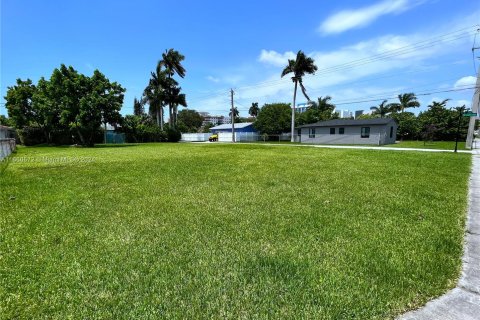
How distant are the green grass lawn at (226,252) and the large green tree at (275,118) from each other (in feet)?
135

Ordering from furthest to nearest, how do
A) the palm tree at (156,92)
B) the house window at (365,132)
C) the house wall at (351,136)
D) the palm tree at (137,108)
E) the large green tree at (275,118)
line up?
the palm tree at (137,108) → the large green tree at (275,118) → the palm tree at (156,92) → the house window at (365,132) → the house wall at (351,136)

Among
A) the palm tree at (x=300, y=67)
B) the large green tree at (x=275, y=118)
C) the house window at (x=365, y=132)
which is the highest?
the palm tree at (x=300, y=67)

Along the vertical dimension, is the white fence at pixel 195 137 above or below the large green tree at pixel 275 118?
below

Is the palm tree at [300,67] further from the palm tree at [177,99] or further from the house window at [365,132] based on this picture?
the palm tree at [177,99]

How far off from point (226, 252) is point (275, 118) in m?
45.2

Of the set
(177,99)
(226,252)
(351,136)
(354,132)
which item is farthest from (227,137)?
(226,252)

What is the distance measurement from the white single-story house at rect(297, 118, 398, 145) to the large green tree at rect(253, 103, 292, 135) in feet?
29.8

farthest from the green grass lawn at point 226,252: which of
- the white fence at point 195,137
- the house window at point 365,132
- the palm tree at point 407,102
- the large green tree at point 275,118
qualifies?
the palm tree at point 407,102

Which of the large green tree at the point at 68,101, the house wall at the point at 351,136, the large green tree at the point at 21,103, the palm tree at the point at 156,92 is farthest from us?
the palm tree at the point at 156,92

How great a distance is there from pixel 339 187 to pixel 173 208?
413 centimetres

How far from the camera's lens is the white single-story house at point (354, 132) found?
3092 cm

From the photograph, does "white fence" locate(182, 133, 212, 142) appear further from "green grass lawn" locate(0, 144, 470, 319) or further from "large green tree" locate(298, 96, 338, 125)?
"green grass lawn" locate(0, 144, 470, 319)

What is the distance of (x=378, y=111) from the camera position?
194 ft

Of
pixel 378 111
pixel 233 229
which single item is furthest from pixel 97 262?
pixel 378 111
